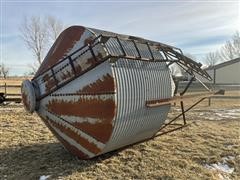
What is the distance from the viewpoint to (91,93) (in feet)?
20.5

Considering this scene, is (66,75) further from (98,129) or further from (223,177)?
(223,177)

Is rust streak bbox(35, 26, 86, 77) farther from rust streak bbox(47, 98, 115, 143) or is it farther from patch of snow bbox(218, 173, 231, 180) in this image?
patch of snow bbox(218, 173, 231, 180)

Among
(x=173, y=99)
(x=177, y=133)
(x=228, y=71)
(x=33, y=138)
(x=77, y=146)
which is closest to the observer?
(x=77, y=146)

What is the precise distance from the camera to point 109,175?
6.32m

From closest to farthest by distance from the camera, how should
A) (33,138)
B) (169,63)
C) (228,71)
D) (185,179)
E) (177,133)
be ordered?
1. (185,179)
2. (169,63)
3. (33,138)
4. (177,133)
5. (228,71)

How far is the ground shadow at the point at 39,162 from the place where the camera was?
6441 millimetres

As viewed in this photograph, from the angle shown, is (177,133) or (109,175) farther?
(177,133)

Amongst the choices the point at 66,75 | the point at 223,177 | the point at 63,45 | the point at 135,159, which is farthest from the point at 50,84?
the point at 223,177

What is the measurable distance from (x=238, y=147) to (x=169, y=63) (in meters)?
3.06

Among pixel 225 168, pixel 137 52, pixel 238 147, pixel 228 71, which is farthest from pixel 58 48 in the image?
pixel 228 71

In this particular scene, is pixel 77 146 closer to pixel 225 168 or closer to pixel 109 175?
pixel 109 175

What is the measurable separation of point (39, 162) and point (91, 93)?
218cm

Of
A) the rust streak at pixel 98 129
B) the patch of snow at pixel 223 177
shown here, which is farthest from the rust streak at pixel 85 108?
the patch of snow at pixel 223 177

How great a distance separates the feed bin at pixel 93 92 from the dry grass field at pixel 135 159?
436mm
